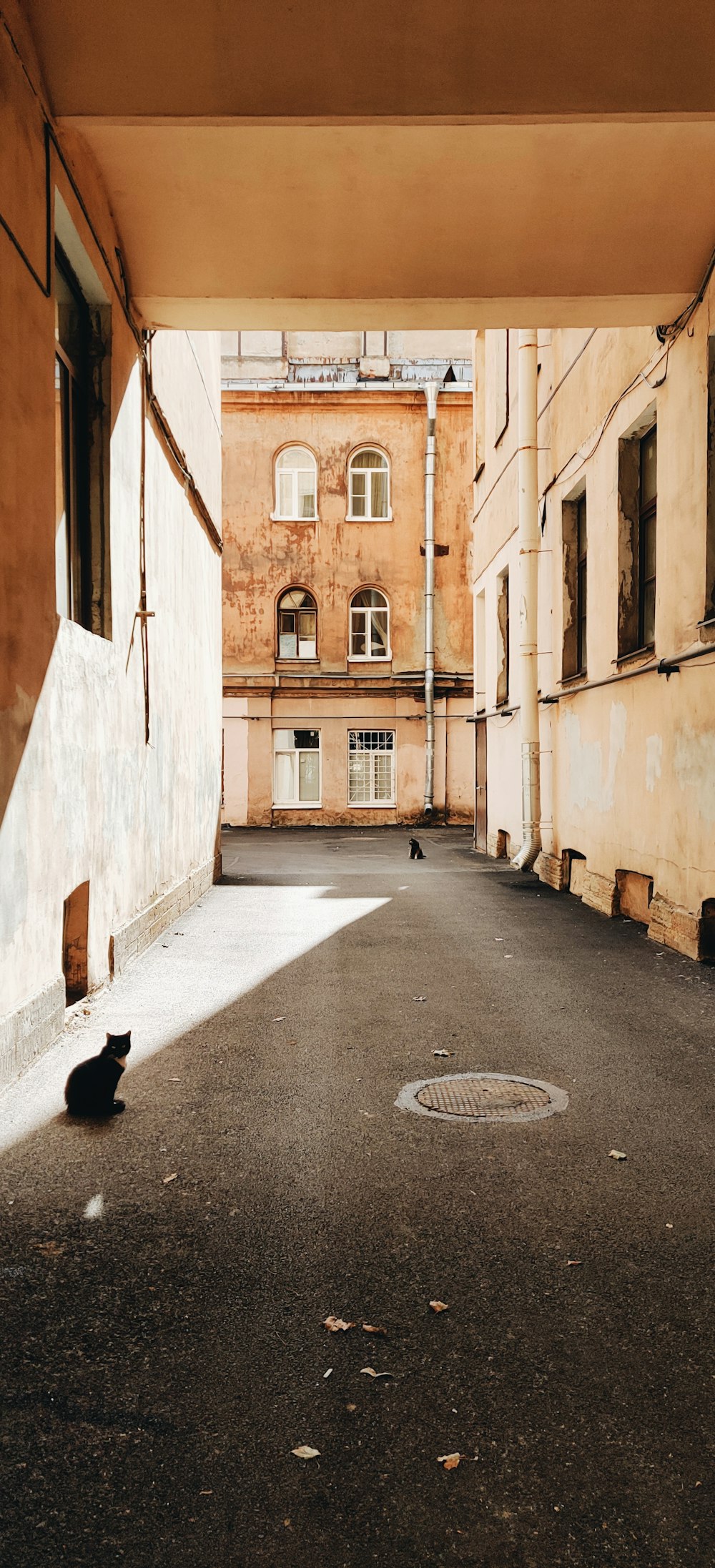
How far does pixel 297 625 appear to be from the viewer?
2811 centimetres

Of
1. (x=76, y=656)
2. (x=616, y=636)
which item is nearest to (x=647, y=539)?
(x=616, y=636)

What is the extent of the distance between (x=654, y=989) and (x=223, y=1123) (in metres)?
3.74

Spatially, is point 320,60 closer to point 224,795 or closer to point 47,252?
point 47,252

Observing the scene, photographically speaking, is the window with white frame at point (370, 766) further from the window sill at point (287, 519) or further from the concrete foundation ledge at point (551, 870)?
the concrete foundation ledge at point (551, 870)

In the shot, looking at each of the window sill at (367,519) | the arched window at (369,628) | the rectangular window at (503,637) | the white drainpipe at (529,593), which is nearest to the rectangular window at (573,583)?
the white drainpipe at (529,593)

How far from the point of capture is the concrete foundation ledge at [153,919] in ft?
24.2

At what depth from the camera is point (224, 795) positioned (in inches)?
1099

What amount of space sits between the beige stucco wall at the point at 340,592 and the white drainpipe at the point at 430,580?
266 millimetres

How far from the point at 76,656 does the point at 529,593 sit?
944 cm

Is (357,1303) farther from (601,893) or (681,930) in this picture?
(601,893)

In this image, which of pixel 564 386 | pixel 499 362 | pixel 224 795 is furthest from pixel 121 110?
pixel 224 795

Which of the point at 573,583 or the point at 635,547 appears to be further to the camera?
the point at 573,583

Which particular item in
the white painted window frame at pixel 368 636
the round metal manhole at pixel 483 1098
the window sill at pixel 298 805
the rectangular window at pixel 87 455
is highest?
the white painted window frame at pixel 368 636

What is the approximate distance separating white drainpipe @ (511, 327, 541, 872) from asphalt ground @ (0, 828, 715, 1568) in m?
8.47
